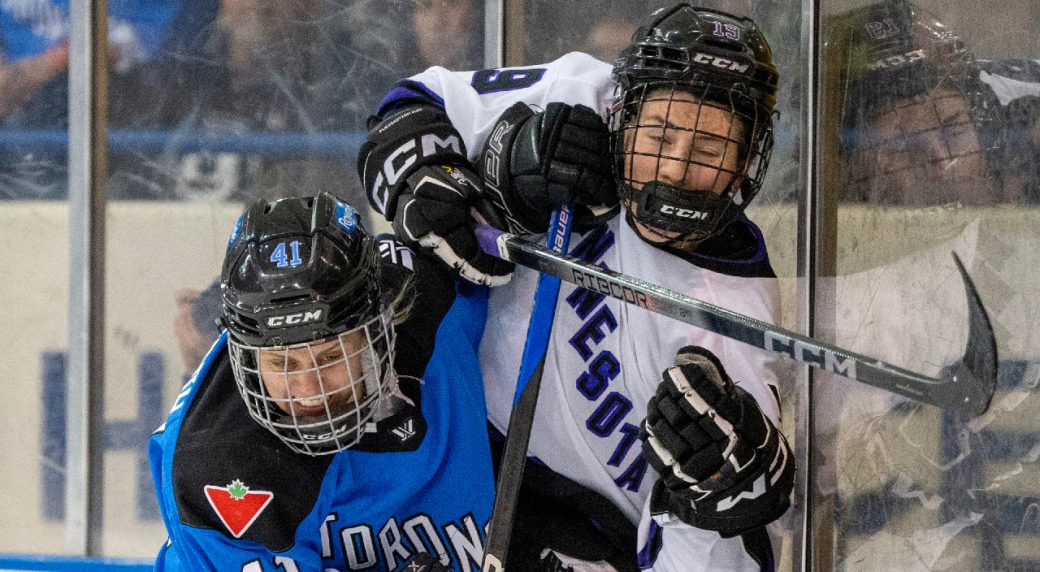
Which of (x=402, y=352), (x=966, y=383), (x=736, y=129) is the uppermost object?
(x=736, y=129)

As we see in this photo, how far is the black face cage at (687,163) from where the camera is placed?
1.63 metres

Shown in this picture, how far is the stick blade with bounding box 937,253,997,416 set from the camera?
1194mm

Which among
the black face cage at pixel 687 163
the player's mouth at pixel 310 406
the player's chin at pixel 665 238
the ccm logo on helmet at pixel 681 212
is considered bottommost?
the player's mouth at pixel 310 406

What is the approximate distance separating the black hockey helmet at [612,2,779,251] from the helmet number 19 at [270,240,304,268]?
0.48 meters

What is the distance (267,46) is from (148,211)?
549 millimetres

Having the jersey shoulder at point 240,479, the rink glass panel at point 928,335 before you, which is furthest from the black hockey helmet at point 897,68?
the jersey shoulder at point 240,479

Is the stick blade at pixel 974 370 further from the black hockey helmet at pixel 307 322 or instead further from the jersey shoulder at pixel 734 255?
the black hockey helmet at pixel 307 322

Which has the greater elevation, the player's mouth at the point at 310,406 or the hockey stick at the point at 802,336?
the hockey stick at the point at 802,336

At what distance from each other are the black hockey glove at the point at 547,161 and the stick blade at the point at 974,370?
64cm

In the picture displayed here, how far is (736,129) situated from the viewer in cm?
166

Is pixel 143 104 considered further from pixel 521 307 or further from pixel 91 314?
pixel 521 307

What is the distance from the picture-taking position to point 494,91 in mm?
2010

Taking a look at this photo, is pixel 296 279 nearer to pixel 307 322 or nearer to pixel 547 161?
pixel 307 322

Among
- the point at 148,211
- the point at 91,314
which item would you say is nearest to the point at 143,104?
the point at 148,211
